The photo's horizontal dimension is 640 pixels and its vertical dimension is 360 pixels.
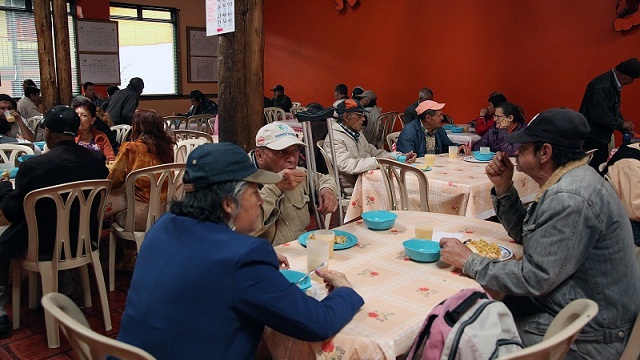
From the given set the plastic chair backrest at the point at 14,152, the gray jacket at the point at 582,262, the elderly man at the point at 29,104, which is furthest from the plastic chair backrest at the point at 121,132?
the gray jacket at the point at 582,262

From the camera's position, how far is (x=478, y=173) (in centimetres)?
384

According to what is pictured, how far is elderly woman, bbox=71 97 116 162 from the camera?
4.05m

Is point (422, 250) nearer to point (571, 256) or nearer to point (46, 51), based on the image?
point (571, 256)

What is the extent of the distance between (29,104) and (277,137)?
5.94m

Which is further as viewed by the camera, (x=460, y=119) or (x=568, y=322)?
(x=460, y=119)

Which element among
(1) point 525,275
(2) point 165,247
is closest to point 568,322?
(1) point 525,275

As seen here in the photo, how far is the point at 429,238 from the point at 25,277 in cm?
298

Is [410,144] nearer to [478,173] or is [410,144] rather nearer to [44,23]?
[478,173]

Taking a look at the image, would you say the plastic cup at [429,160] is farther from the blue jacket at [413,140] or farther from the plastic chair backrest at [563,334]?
the plastic chair backrest at [563,334]

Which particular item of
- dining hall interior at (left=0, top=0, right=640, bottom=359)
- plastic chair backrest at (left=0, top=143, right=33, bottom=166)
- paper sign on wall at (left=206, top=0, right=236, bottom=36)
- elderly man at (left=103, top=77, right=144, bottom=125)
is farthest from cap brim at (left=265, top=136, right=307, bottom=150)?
elderly man at (left=103, top=77, right=144, bottom=125)

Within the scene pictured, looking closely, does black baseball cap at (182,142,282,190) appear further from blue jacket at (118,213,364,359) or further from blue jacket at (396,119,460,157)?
blue jacket at (396,119,460,157)

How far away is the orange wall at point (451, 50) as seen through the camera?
6.41 m

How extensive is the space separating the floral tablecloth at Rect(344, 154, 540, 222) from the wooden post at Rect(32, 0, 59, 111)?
190 inches

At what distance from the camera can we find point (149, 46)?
1028cm
